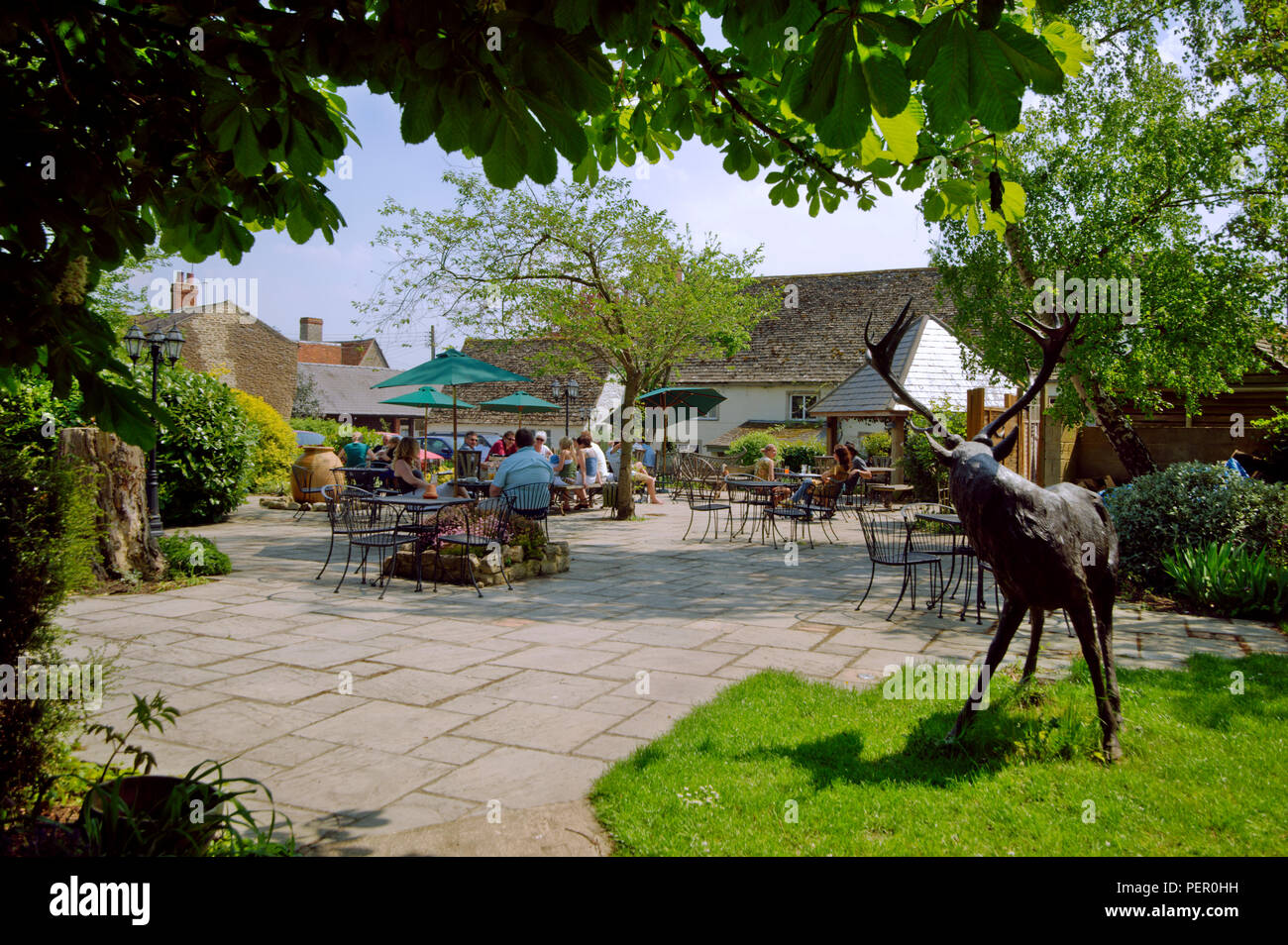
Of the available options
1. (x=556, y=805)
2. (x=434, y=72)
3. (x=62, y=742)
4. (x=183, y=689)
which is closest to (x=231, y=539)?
(x=183, y=689)


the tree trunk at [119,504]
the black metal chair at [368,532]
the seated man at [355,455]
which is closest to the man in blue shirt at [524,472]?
the black metal chair at [368,532]

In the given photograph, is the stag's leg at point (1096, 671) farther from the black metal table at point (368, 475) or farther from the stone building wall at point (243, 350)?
the stone building wall at point (243, 350)

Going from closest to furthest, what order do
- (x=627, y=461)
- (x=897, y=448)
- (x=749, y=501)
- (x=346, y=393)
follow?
1. (x=749, y=501)
2. (x=627, y=461)
3. (x=897, y=448)
4. (x=346, y=393)

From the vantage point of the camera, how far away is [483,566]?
8.93 meters

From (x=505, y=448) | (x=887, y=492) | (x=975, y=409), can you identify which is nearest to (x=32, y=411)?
(x=505, y=448)

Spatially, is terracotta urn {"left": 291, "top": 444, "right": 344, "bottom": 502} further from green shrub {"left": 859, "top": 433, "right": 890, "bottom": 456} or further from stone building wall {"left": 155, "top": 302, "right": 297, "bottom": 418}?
stone building wall {"left": 155, "top": 302, "right": 297, "bottom": 418}

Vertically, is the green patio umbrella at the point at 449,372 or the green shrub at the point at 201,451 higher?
the green patio umbrella at the point at 449,372

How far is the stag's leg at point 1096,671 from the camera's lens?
3695 mm

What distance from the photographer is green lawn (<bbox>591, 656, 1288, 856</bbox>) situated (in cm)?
316

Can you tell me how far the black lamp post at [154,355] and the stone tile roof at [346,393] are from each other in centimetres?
3754

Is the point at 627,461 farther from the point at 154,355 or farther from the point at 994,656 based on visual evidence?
the point at 994,656

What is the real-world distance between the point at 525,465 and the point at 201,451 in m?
6.91
